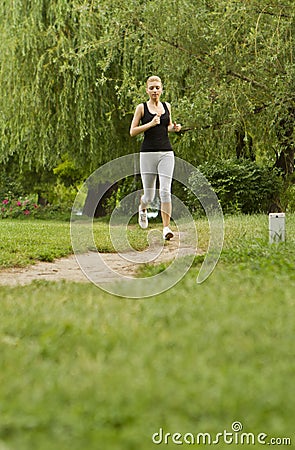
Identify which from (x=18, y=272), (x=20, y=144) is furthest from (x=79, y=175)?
(x=18, y=272)

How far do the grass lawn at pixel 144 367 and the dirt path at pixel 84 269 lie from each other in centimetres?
168

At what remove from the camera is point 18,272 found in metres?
7.74

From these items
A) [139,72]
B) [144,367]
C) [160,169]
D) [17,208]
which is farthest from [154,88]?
[17,208]

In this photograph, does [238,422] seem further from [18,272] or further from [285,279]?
[18,272]

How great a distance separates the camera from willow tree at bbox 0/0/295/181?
12.5m

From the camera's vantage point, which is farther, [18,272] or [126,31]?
[126,31]

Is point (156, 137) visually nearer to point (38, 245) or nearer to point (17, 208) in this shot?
point (38, 245)

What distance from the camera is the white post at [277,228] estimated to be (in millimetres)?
8516

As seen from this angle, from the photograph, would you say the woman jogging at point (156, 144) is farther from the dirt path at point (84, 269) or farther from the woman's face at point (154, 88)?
the dirt path at point (84, 269)

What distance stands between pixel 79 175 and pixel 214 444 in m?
23.5

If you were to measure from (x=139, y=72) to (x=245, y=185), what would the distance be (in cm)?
386

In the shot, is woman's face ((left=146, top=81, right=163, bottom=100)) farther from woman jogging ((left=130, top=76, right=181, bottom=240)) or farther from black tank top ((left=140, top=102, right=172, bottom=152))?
black tank top ((left=140, top=102, right=172, bottom=152))

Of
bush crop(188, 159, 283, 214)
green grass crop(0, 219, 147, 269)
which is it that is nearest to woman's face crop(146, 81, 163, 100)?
green grass crop(0, 219, 147, 269)

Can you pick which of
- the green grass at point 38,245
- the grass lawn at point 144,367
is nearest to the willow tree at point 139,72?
the green grass at point 38,245
